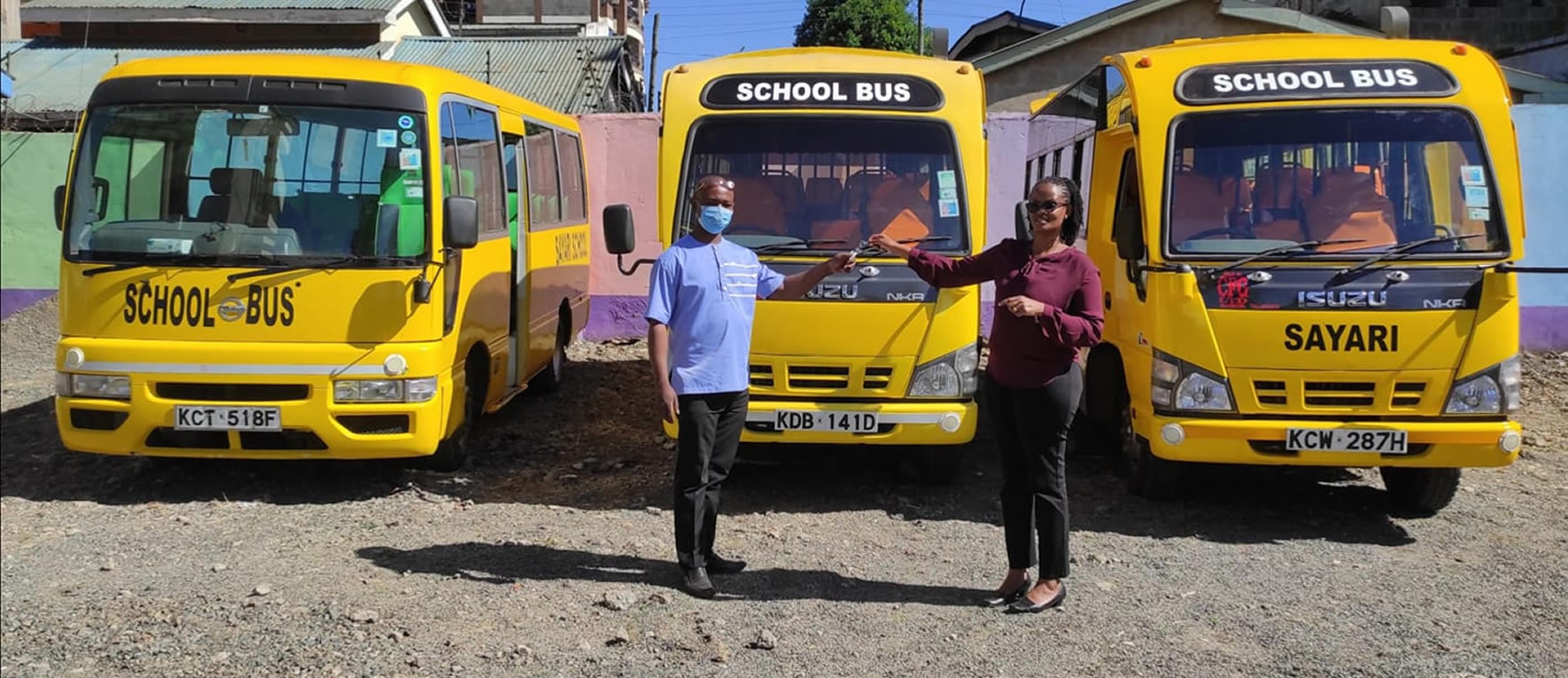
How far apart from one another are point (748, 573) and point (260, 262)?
323cm

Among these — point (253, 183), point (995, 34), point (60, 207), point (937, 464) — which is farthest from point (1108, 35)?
point (60, 207)

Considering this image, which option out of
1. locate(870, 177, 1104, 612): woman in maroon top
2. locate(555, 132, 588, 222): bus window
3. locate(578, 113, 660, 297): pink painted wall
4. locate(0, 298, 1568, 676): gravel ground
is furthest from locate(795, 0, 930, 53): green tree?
locate(870, 177, 1104, 612): woman in maroon top

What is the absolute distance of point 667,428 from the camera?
611 cm

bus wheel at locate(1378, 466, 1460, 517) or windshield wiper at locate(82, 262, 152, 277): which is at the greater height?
windshield wiper at locate(82, 262, 152, 277)

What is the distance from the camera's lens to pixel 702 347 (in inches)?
197

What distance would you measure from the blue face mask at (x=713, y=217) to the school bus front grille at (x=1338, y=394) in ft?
9.33

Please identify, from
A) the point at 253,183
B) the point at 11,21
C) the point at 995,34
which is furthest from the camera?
the point at 995,34

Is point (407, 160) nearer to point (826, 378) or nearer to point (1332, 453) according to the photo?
point (826, 378)

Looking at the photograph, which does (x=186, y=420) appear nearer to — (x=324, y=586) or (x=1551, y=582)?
(x=324, y=586)

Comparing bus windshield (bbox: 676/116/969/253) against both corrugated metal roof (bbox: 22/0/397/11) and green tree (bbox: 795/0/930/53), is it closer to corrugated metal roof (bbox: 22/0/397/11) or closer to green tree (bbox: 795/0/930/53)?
corrugated metal roof (bbox: 22/0/397/11)

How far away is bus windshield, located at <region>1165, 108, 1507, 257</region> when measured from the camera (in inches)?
241

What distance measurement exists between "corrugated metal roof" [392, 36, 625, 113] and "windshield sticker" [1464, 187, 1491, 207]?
15789 mm

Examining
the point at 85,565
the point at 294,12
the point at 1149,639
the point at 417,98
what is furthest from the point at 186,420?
the point at 294,12

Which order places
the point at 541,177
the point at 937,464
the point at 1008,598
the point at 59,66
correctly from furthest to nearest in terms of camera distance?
the point at 59,66
the point at 541,177
the point at 937,464
the point at 1008,598
